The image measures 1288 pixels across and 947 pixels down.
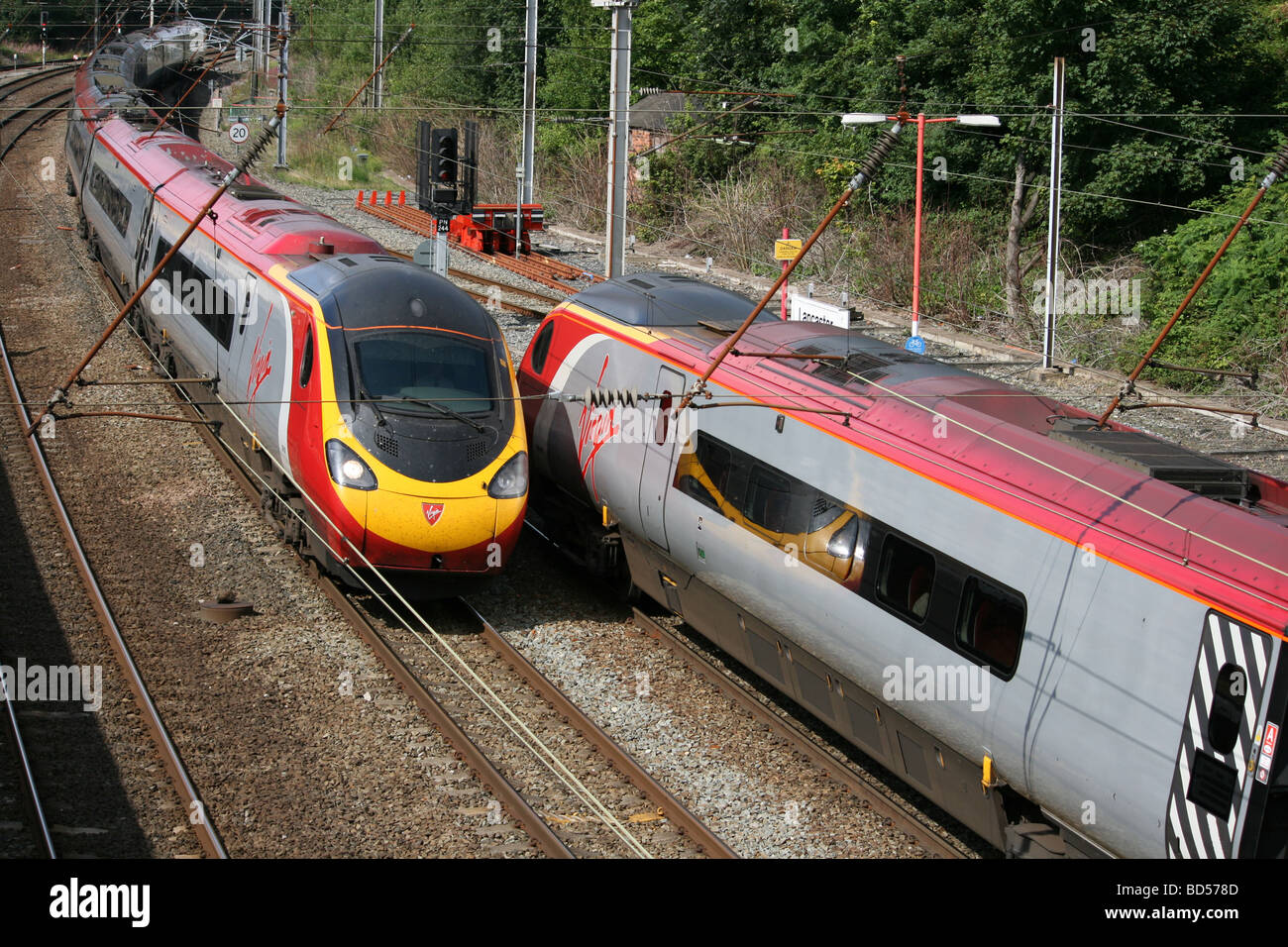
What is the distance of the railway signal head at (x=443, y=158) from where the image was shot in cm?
3158

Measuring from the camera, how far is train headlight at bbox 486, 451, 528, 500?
11.9 meters

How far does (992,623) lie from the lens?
8.33 metres

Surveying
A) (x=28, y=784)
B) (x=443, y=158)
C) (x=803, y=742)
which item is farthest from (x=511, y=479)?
(x=443, y=158)

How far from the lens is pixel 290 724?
1023cm

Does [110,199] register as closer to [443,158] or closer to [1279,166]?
[443,158]

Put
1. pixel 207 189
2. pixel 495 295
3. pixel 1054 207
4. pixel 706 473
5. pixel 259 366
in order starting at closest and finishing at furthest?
1. pixel 706 473
2. pixel 259 366
3. pixel 207 189
4. pixel 1054 207
5. pixel 495 295

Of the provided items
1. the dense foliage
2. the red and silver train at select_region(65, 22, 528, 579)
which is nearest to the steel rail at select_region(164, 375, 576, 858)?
the red and silver train at select_region(65, 22, 528, 579)

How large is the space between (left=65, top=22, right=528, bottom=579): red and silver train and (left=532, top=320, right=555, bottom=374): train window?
1.43 meters
